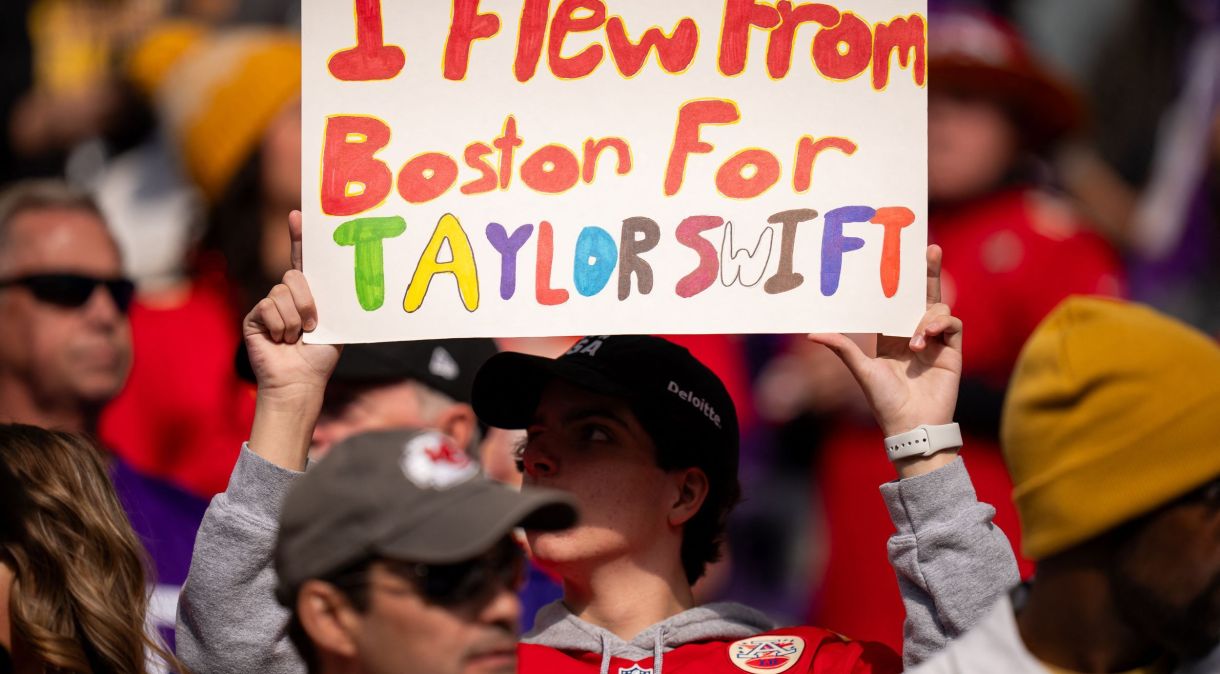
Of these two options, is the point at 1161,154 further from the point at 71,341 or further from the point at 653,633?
the point at 653,633

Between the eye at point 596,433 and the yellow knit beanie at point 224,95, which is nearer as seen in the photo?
the eye at point 596,433

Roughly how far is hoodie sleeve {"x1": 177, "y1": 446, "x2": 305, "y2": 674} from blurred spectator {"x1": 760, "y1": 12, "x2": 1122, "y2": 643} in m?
2.40

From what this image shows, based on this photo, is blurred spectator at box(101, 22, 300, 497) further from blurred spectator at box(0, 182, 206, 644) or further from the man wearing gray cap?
the man wearing gray cap

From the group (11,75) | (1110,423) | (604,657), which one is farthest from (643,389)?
(11,75)

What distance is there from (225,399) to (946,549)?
9.85 ft

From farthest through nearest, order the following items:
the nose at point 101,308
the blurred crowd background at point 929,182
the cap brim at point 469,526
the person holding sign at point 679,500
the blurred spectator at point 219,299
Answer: the blurred spectator at point 219,299, the blurred crowd background at point 929,182, the nose at point 101,308, the person holding sign at point 679,500, the cap brim at point 469,526

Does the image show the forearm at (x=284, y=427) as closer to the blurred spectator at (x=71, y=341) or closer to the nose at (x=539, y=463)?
the nose at (x=539, y=463)

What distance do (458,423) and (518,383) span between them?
89cm

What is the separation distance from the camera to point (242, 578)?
10.2ft

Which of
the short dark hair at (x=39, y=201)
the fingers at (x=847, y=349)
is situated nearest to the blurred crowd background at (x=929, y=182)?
the short dark hair at (x=39, y=201)

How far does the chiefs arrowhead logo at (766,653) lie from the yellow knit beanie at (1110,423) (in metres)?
0.78

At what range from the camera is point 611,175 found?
10.7 ft

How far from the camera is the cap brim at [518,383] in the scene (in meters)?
3.33

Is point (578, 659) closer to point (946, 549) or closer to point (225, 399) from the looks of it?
point (946, 549)
